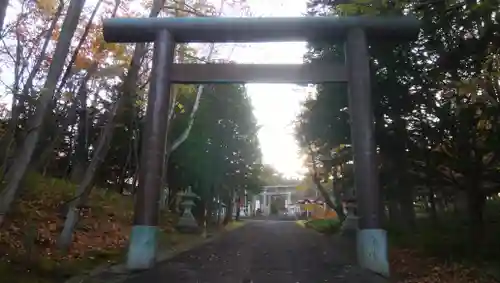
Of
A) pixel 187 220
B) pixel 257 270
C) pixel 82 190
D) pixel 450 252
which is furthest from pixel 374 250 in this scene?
pixel 187 220

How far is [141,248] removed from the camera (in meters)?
8.76

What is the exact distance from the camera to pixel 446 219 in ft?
50.5

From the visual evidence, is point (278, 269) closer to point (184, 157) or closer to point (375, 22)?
point (375, 22)

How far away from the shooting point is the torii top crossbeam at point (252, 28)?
31.1 ft

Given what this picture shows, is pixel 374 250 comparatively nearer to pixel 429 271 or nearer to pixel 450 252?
pixel 429 271

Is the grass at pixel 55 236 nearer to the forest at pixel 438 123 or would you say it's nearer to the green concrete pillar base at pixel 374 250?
the green concrete pillar base at pixel 374 250

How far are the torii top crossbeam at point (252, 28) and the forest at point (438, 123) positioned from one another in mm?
449

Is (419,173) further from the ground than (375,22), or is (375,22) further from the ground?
(375,22)

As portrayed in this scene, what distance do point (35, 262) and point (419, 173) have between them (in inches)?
394

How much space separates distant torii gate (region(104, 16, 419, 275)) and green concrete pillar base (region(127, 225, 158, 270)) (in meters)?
0.08

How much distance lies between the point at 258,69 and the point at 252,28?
2.74ft

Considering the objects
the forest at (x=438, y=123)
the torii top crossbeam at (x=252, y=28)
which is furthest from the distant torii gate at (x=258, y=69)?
the forest at (x=438, y=123)

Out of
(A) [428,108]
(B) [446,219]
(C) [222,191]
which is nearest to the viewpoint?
(A) [428,108]

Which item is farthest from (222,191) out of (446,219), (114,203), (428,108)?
(428,108)
